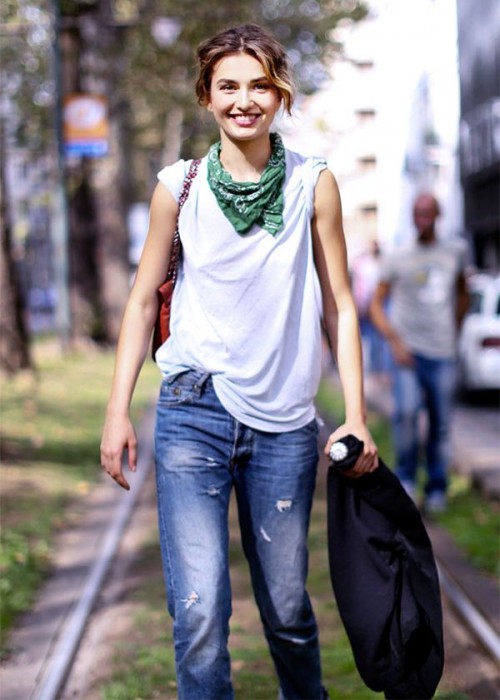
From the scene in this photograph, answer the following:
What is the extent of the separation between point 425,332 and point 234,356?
4329 millimetres

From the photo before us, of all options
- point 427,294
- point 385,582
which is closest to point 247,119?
point 385,582

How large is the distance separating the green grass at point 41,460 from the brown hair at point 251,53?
267 centimetres

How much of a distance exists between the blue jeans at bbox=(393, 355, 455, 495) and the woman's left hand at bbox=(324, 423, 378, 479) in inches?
166

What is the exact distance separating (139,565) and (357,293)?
41.8ft

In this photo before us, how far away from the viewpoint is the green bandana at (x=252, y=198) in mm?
3285

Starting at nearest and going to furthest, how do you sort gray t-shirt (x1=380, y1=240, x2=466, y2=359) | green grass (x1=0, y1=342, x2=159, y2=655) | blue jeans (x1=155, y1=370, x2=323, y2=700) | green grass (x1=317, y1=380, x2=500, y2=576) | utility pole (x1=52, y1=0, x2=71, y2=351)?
blue jeans (x1=155, y1=370, x2=323, y2=700)
green grass (x1=0, y1=342, x2=159, y2=655)
green grass (x1=317, y1=380, x2=500, y2=576)
gray t-shirt (x1=380, y1=240, x2=466, y2=359)
utility pole (x1=52, y1=0, x2=71, y2=351)

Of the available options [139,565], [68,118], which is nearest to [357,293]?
[68,118]

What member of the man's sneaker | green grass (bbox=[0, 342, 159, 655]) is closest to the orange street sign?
green grass (bbox=[0, 342, 159, 655])

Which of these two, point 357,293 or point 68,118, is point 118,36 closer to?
Result: point 68,118

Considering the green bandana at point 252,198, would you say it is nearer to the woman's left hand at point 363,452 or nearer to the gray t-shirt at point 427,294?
the woman's left hand at point 363,452

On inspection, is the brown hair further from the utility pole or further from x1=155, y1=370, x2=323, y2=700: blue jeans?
the utility pole

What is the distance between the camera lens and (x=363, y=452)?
3336 millimetres

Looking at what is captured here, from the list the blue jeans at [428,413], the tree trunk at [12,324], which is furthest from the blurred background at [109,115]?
the blue jeans at [428,413]

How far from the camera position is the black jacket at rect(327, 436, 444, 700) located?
332 centimetres
